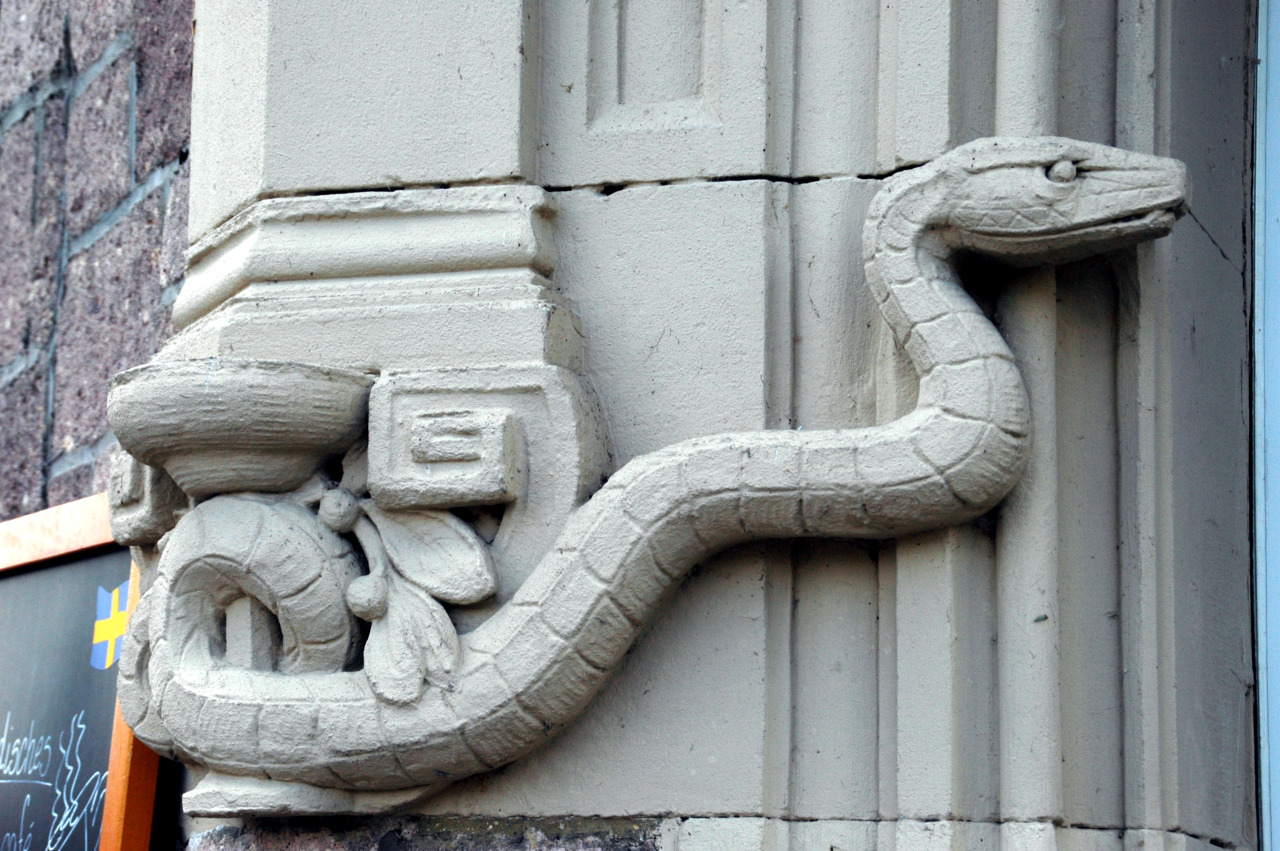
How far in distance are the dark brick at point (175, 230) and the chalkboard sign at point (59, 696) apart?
1.49ft

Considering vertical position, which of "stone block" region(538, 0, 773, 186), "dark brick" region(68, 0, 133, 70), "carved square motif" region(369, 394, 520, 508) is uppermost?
"dark brick" region(68, 0, 133, 70)

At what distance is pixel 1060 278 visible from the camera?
1687 mm

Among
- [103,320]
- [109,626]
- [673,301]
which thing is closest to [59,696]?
[109,626]

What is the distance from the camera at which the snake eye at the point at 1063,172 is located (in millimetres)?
1597

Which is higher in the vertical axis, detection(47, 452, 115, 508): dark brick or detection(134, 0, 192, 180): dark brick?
detection(134, 0, 192, 180): dark brick

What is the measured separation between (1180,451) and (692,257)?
1.78 ft

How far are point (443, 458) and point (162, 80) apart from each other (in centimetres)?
125

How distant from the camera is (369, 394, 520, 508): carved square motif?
1.66m

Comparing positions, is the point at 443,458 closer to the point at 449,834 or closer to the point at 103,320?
the point at 449,834

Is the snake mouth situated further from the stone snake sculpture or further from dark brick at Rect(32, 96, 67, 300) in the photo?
dark brick at Rect(32, 96, 67, 300)

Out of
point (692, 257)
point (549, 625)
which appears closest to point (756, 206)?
point (692, 257)

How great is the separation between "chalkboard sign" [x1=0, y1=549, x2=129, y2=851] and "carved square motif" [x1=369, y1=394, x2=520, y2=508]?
30.1 inches

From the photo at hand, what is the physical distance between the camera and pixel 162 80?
262cm

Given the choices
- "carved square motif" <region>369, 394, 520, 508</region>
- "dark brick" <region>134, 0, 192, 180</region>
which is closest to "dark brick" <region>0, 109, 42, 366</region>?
"dark brick" <region>134, 0, 192, 180</region>
